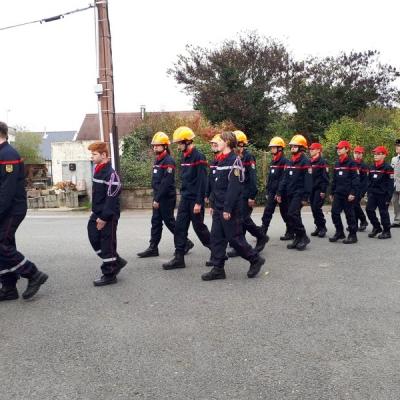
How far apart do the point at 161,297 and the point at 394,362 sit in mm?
2575

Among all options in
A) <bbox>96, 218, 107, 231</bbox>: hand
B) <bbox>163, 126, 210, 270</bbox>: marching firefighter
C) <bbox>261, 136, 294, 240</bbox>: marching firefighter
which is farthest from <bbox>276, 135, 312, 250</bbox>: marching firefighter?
A: <bbox>96, 218, 107, 231</bbox>: hand

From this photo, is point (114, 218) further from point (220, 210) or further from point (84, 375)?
point (84, 375)

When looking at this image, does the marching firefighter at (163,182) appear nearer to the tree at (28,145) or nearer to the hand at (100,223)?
the hand at (100,223)

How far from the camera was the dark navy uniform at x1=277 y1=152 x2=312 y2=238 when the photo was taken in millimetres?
8148

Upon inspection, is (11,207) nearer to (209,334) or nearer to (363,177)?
(209,334)

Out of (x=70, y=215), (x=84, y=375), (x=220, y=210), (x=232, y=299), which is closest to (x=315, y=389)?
(x=84, y=375)

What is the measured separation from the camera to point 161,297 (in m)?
5.47

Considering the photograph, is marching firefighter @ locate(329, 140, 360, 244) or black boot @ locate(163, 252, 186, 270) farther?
marching firefighter @ locate(329, 140, 360, 244)

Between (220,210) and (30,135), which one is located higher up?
(30,135)

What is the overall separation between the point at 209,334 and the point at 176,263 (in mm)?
2588

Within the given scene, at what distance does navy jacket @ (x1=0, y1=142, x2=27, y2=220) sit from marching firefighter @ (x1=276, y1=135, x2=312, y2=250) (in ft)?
14.7

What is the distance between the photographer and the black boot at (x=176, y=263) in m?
6.82

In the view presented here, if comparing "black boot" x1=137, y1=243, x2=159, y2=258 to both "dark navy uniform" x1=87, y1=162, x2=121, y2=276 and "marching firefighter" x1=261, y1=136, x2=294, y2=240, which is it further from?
"marching firefighter" x1=261, y1=136, x2=294, y2=240

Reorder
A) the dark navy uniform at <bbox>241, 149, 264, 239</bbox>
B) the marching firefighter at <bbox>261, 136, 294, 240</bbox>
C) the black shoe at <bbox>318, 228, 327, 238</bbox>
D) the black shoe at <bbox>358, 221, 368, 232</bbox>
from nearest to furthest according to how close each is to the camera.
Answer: the dark navy uniform at <bbox>241, 149, 264, 239</bbox>, the marching firefighter at <bbox>261, 136, 294, 240</bbox>, the black shoe at <bbox>318, 228, 327, 238</bbox>, the black shoe at <bbox>358, 221, 368, 232</bbox>
